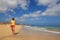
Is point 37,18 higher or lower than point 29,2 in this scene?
lower

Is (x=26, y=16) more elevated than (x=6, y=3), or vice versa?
(x=6, y=3)

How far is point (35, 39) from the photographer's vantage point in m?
4.17

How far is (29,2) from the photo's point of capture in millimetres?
4836

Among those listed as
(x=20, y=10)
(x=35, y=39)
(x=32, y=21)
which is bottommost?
(x=35, y=39)

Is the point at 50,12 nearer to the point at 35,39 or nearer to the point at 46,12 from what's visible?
the point at 46,12

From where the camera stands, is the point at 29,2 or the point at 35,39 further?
the point at 29,2

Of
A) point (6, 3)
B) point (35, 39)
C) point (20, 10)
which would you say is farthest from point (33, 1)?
point (35, 39)

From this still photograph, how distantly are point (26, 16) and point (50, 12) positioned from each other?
29.3 inches

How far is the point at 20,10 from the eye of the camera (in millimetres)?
4766

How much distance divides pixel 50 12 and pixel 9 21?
1264 millimetres

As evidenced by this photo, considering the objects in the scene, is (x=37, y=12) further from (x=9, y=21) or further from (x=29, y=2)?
(x=9, y=21)

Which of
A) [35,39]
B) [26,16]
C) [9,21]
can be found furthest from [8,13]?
[35,39]

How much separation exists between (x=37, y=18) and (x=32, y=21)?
18 cm

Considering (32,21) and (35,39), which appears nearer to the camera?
(35,39)
